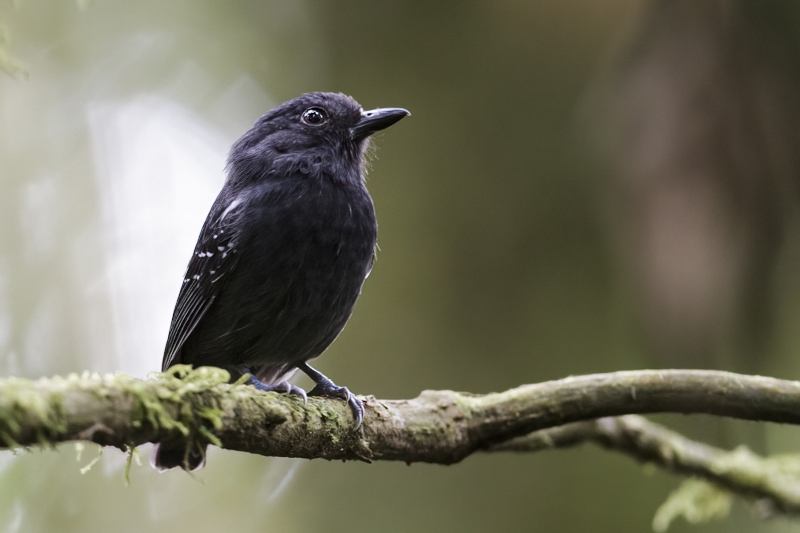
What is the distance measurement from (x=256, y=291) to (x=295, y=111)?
1318mm

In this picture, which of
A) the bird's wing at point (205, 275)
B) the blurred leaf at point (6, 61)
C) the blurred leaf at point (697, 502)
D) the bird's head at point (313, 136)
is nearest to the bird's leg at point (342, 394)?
the bird's wing at point (205, 275)

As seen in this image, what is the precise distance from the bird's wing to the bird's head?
13.9 inches

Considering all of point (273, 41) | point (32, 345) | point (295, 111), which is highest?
point (273, 41)

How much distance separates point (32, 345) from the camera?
19.7ft

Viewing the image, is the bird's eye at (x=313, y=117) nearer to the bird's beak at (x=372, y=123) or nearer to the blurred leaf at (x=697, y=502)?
the bird's beak at (x=372, y=123)

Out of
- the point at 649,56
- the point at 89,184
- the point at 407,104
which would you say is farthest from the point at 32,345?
the point at 649,56

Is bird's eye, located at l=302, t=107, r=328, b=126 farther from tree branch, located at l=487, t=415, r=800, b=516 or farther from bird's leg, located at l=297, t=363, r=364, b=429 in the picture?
tree branch, located at l=487, t=415, r=800, b=516

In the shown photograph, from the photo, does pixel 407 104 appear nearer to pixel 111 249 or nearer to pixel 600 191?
pixel 600 191

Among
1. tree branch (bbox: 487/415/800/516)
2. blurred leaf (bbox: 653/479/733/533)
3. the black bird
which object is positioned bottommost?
blurred leaf (bbox: 653/479/733/533)

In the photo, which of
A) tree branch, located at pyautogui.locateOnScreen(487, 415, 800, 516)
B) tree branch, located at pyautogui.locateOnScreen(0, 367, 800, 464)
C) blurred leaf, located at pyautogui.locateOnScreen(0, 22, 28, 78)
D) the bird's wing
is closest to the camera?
tree branch, located at pyautogui.locateOnScreen(0, 367, 800, 464)

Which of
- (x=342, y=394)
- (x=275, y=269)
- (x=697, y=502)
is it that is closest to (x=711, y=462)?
(x=697, y=502)

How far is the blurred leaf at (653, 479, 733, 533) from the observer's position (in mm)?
3918

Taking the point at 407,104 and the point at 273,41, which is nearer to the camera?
the point at 407,104

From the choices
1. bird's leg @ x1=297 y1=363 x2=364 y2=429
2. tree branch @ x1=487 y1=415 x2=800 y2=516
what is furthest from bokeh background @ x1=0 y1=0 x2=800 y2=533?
bird's leg @ x1=297 y1=363 x2=364 y2=429
